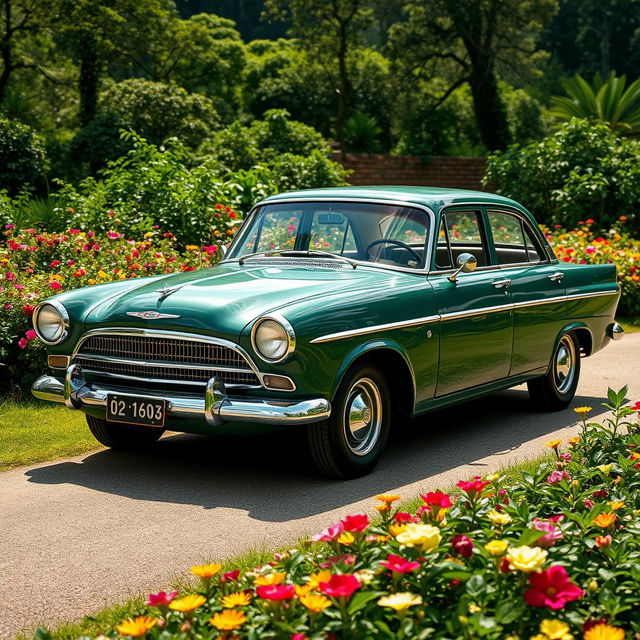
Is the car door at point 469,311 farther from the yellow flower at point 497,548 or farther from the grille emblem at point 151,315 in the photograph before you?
the yellow flower at point 497,548

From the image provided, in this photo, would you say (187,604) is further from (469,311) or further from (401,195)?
(401,195)

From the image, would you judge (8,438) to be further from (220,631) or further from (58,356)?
(220,631)

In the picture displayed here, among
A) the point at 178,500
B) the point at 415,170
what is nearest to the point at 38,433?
the point at 178,500

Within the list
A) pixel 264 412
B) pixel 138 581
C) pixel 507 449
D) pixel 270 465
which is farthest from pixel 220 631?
pixel 507 449

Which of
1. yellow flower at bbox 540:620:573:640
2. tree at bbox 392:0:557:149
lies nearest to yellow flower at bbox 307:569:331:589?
yellow flower at bbox 540:620:573:640

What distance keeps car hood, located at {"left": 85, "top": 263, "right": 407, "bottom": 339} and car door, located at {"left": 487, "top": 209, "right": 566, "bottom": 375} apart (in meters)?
1.25

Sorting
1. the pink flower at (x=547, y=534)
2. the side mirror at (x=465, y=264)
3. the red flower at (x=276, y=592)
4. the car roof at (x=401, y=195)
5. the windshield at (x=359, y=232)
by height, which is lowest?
the pink flower at (x=547, y=534)

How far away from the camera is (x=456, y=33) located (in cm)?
3006

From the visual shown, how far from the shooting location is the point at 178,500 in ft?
17.3

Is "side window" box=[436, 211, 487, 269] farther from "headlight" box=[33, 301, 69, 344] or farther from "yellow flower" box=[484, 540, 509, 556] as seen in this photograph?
"yellow flower" box=[484, 540, 509, 556]

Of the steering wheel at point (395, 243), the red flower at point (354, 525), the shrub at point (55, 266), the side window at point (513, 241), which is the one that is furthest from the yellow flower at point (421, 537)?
the side window at point (513, 241)

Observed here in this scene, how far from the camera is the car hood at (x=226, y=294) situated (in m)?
5.34

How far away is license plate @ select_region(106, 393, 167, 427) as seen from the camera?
5.37 m

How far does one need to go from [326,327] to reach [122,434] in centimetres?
→ 184
